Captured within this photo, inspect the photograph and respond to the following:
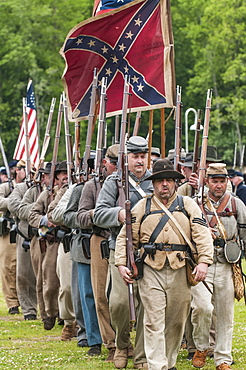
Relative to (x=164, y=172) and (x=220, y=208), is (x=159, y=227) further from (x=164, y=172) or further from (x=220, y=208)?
(x=220, y=208)

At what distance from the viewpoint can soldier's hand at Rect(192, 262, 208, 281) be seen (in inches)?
322

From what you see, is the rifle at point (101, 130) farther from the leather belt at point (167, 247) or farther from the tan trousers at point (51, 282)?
the tan trousers at point (51, 282)

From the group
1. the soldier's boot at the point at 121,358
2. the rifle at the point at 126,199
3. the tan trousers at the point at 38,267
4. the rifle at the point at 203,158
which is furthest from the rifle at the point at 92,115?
the soldier's boot at the point at 121,358

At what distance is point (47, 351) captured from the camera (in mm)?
10594

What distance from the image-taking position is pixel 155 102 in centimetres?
1099

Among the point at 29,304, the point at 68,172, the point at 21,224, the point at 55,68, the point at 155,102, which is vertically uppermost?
the point at 55,68

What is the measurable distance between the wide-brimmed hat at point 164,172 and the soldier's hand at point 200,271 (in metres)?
0.86

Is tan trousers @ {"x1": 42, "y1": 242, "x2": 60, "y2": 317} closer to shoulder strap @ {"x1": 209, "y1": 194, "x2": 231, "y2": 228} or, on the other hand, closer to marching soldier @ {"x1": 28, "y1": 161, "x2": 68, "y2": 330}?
marching soldier @ {"x1": 28, "y1": 161, "x2": 68, "y2": 330}

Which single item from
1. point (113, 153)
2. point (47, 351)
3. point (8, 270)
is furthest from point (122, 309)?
point (8, 270)

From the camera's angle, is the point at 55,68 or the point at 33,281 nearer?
the point at 33,281

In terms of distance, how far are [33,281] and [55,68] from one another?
42424 mm

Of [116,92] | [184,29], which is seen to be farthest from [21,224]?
[184,29]


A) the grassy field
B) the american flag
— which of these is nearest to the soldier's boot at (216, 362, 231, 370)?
the grassy field

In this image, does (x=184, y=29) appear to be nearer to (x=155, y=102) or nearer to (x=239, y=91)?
(x=239, y=91)
